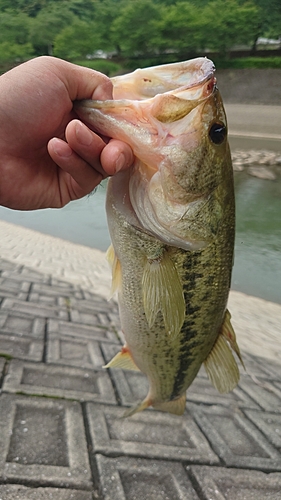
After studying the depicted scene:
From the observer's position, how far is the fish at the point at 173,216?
1.45m

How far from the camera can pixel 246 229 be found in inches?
428

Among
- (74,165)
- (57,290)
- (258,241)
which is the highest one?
(74,165)

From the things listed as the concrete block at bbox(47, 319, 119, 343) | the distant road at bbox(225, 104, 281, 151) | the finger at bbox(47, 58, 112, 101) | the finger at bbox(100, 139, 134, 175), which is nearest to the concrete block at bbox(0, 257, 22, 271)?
the concrete block at bbox(47, 319, 119, 343)

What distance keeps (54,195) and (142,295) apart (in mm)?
644

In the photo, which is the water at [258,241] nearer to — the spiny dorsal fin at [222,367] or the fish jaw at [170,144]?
the spiny dorsal fin at [222,367]

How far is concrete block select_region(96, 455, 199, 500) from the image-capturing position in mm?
2125

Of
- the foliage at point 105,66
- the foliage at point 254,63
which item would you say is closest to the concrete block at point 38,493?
the foliage at point 254,63

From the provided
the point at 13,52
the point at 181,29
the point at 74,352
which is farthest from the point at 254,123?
the point at 74,352

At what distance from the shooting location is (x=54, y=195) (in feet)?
6.66

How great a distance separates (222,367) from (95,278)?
3.97 meters

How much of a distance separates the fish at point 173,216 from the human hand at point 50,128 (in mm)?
76

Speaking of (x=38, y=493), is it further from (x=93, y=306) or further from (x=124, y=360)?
(x=93, y=306)

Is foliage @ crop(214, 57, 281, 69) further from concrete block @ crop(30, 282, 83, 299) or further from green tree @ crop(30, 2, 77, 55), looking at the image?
concrete block @ crop(30, 282, 83, 299)

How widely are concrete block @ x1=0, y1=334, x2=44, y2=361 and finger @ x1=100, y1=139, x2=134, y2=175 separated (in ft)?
6.66
